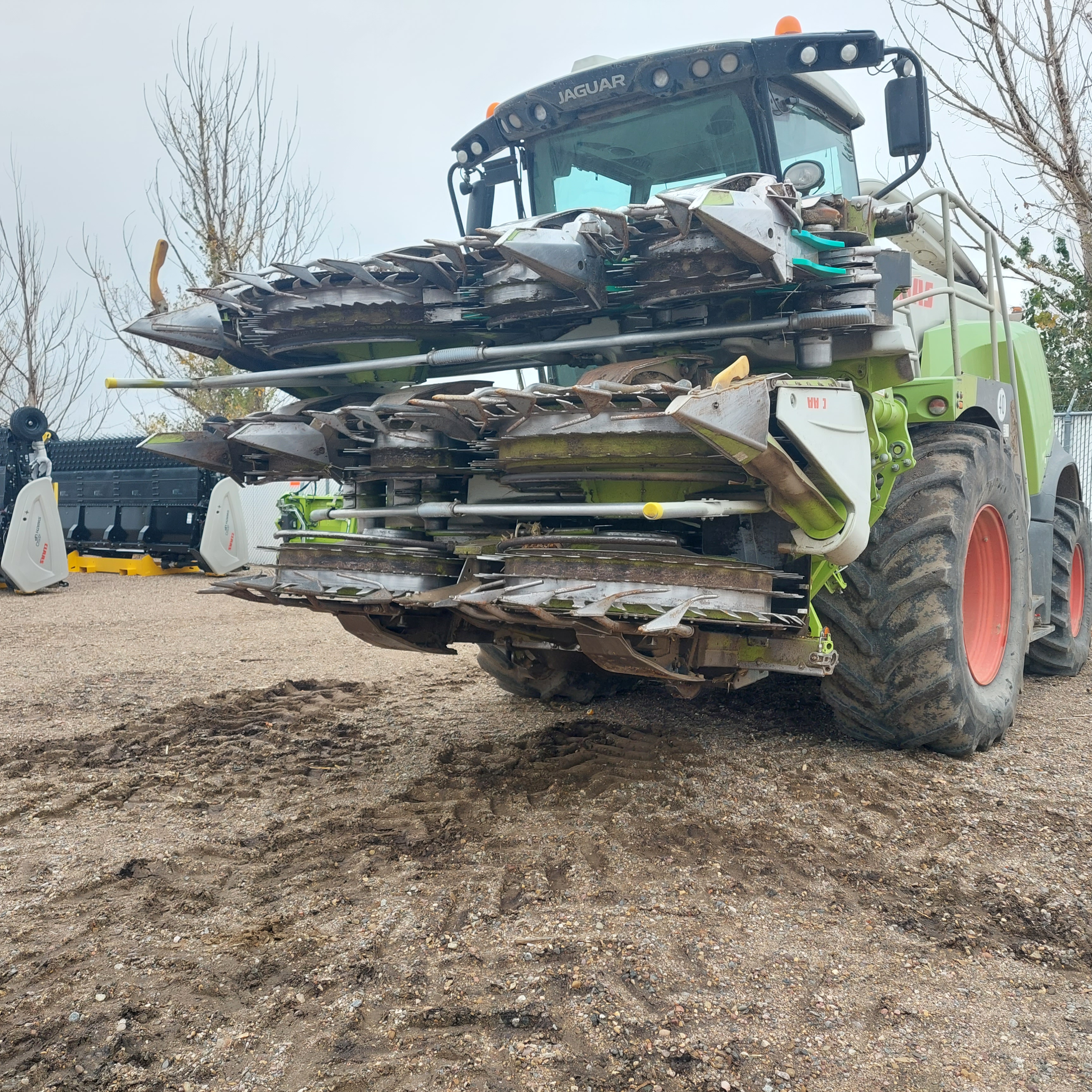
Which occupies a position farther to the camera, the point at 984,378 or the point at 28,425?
the point at 28,425

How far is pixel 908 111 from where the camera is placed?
3750mm

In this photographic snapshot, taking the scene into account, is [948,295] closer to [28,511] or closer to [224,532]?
[28,511]

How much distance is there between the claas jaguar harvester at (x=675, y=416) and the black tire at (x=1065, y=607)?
1.21 m

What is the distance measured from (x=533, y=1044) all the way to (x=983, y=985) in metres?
1.05

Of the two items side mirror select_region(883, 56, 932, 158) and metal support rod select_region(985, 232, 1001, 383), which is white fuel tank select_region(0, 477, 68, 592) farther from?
side mirror select_region(883, 56, 932, 158)

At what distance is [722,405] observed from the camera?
2.62 metres

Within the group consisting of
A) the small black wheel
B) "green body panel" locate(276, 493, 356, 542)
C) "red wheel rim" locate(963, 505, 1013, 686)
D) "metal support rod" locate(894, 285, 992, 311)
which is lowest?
"red wheel rim" locate(963, 505, 1013, 686)

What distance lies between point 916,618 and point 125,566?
42.5ft

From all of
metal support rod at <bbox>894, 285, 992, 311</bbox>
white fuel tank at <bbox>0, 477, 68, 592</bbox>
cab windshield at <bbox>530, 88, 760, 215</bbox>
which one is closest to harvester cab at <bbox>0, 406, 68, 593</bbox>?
white fuel tank at <bbox>0, 477, 68, 592</bbox>

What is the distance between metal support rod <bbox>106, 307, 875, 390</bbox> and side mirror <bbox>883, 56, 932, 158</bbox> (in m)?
0.96

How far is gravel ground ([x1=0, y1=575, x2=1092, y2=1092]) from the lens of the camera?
1985mm

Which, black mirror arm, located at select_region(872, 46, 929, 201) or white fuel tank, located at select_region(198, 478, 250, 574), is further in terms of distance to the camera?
white fuel tank, located at select_region(198, 478, 250, 574)

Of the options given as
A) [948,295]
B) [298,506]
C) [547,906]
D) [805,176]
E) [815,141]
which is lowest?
[547,906]

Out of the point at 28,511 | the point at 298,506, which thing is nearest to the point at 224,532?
the point at 298,506
